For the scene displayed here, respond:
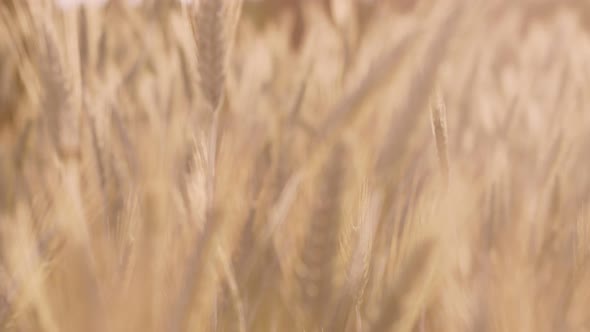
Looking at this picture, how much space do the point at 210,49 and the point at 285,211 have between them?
0.33 feet

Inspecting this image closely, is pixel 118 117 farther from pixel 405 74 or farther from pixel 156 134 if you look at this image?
pixel 405 74

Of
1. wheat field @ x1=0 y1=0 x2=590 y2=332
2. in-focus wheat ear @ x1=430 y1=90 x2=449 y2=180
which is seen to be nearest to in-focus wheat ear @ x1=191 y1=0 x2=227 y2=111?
wheat field @ x1=0 y1=0 x2=590 y2=332

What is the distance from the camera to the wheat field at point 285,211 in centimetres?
27

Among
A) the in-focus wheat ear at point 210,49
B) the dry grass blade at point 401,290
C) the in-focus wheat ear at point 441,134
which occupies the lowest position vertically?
the dry grass blade at point 401,290

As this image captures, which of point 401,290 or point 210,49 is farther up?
point 210,49

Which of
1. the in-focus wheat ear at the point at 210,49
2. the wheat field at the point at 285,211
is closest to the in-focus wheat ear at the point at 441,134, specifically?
the wheat field at the point at 285,211

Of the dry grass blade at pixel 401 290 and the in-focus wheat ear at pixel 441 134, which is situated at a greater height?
the in-focus wheat ear at pixel 441 134

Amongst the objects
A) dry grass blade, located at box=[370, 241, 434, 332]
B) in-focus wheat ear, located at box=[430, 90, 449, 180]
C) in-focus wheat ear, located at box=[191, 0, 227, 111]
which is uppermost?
in-focus wheat ear, located at box=[191, 0, 227, 111]

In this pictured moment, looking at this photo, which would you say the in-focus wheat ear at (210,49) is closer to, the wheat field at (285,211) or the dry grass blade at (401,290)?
the wheat field at (285,211)

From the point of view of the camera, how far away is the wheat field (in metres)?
0.27

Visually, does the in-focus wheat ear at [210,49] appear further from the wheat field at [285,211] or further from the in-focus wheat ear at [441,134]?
the in-focus wheat ear at [441,134]

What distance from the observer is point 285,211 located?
13.6 inches

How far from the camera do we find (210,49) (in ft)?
0.99

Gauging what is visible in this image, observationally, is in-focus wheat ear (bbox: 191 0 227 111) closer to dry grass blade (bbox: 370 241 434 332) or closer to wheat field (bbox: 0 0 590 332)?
wheat field (bbox: 0 0 590 332)
